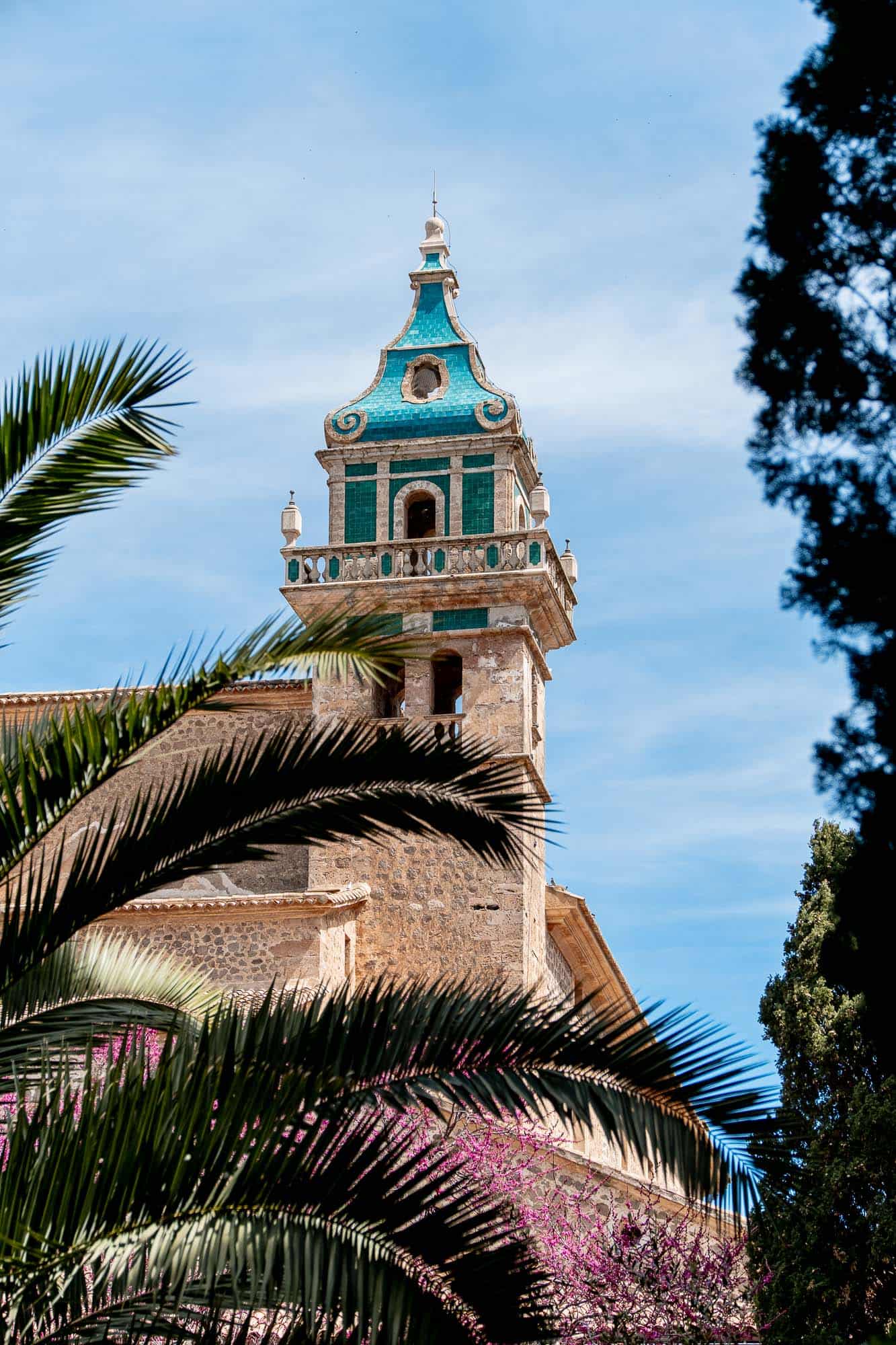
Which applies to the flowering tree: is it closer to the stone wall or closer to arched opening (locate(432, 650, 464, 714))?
the stone wall

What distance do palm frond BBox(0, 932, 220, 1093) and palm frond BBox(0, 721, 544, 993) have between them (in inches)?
14.2

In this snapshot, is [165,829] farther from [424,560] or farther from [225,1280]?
[424,560]

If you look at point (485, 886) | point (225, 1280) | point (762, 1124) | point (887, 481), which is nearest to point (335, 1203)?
point (225, 1280)

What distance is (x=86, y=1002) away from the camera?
8.63m

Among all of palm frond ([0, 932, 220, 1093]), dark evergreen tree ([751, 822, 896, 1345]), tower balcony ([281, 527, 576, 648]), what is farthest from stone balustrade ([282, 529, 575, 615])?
palm frond ([0, 932, 220, 1093])

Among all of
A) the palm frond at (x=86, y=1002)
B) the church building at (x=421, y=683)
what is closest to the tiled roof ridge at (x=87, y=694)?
the church building at (x=421, y=683)

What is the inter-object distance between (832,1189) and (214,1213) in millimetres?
11120

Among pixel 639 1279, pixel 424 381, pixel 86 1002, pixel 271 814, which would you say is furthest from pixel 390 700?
pixel 271 814

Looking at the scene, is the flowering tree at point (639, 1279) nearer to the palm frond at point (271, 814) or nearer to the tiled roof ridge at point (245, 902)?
the palm frond at point (271, 814)

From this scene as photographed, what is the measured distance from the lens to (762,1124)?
717cm

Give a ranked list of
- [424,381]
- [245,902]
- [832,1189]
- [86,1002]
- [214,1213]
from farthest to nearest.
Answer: [424,381] < [245,902] < [832,1189] < [86,1002] < [214,1213]

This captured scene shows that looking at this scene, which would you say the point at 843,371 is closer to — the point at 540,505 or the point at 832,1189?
the point at 832,1189

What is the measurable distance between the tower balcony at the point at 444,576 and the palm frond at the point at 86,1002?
15402mm

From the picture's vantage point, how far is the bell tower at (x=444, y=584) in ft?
79.5
